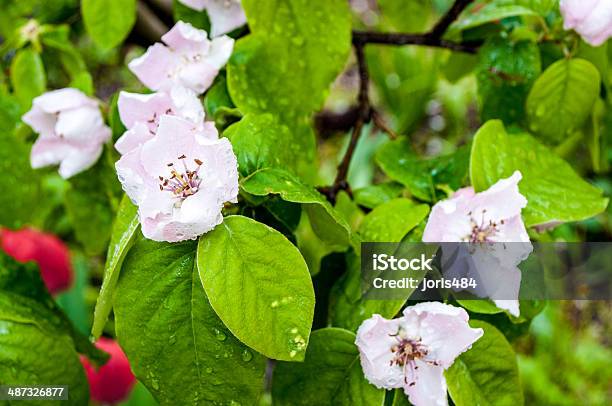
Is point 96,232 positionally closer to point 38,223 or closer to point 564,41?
point 564,41

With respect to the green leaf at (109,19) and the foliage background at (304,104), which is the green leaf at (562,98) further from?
the green leaf at (109,19)

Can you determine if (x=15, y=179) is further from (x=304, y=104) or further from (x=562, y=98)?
(x=562, y=98)

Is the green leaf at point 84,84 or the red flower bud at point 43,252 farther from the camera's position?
the red flower bud at point 43,252

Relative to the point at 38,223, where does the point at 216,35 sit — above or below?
above

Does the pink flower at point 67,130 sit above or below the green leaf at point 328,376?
above

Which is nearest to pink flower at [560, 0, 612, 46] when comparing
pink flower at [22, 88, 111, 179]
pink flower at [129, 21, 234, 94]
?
pink flower at [129, 21, 234, 94]

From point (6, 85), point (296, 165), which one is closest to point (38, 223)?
point (6, 85)

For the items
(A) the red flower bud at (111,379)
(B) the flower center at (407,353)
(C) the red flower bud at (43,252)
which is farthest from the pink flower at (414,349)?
(C) the red flower bud at (43,252)
